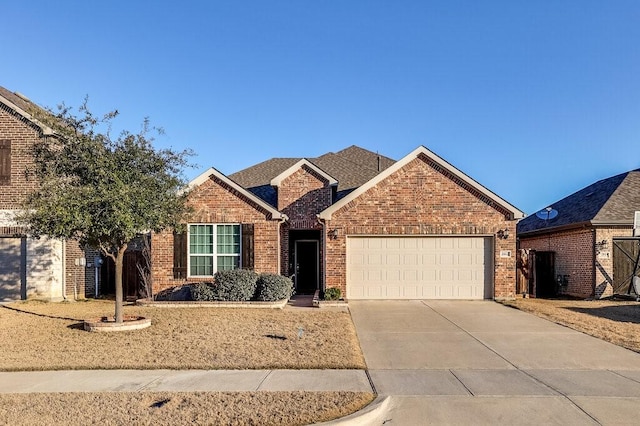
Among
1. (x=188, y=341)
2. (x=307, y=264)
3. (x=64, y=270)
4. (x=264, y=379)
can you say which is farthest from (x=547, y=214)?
(x=64, y=270)

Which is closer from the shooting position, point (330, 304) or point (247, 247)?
point (330, 304)

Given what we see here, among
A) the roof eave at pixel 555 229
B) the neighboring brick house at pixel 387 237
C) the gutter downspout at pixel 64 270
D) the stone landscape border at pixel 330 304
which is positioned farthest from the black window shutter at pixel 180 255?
the roof eave at pixel 555 229

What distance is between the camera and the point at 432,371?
7492 mm

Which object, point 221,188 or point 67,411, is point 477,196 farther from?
point 67,411

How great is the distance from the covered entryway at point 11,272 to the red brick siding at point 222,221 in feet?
14.4

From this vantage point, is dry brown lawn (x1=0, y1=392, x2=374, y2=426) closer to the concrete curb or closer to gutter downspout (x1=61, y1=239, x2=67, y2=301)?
the concrete curb

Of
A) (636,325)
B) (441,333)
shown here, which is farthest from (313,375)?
(636,325)

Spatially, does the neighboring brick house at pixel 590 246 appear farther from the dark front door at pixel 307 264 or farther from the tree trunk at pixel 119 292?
the tree trunk at pixel 119 292

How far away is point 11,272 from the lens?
1576 centimetres

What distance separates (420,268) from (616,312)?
584 cm

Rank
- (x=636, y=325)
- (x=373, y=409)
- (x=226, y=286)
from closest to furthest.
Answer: (x=373, y=409)
(x=636, y=325)
(x=226, y=286)

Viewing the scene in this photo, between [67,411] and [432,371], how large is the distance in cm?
523

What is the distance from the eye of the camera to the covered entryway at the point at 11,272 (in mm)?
15727

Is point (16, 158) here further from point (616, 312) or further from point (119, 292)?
point (616, 312)
